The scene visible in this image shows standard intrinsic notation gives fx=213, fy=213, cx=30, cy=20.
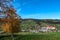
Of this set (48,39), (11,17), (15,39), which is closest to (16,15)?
(11,17)

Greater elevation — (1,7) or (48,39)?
(1,7)

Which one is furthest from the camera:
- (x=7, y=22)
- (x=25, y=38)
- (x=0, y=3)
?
(x=25, y=38)

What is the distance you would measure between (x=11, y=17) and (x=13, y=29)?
196 cm

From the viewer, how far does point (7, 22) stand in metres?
33.8

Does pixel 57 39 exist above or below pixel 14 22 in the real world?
below

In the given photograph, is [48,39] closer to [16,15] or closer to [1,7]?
[16,15]

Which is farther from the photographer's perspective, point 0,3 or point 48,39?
point 48,39

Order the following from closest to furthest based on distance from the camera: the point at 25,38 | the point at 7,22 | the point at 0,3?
the point at 0,3 < the point at 7,22 < the point at 25,38

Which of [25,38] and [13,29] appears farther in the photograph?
[25,38]

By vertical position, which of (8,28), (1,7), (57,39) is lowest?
A: (57,39)

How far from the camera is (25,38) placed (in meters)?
36.6

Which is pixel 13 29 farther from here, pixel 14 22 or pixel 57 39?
pixel 57 39

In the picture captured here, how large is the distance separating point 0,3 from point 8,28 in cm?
872

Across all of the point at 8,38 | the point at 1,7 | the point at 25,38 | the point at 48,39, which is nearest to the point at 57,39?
the point at 48,39
